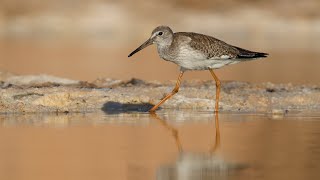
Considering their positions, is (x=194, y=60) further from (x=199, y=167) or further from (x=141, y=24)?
(x=141, y=24)

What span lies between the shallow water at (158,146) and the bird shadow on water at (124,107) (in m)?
0.42

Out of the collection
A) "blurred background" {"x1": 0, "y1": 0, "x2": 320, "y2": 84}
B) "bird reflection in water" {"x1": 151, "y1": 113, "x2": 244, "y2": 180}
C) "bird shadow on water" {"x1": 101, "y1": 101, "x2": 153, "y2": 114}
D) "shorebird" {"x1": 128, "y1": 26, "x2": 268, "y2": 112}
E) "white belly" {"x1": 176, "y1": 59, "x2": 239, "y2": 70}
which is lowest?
"bird reflection in water" {"x1": 151, "y1": 113, "x2": 244, "y2": 180}

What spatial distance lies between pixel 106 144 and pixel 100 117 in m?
2.74

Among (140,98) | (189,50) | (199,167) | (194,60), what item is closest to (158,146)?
(199,167)

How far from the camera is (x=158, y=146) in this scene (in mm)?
10625

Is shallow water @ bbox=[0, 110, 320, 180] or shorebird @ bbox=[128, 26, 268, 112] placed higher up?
shorebird @ bbox=[128, 26, 268, 112]

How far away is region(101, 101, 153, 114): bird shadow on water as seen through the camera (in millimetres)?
14375

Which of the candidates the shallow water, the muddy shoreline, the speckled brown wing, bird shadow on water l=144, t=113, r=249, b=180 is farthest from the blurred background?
bird shadow on water l=144, t=113, r=249, b=180

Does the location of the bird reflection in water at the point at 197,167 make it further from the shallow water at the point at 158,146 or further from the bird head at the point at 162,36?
the bird head at the point at 162,36

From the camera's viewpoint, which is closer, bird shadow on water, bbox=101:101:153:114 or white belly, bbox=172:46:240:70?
white belly, bbox=172:46:240:70

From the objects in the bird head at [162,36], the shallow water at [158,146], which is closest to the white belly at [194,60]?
the bird head at [162,36]

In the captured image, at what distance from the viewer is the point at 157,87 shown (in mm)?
16172

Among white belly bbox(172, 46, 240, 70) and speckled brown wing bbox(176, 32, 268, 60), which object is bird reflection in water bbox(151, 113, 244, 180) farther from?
speckled brown wing bbox(176, 32, 268, 60)

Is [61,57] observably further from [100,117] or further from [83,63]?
[100,117]
